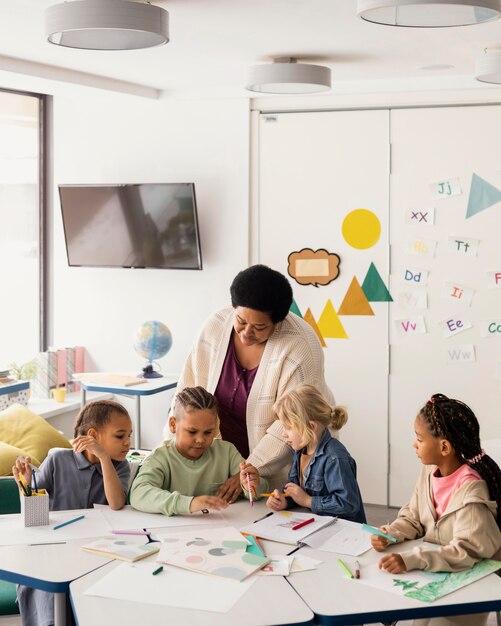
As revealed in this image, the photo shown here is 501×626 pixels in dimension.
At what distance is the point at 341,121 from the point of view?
5.22 meters

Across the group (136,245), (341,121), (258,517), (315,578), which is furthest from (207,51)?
(315,578)

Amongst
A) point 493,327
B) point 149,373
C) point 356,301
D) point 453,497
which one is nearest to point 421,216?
point 356,301

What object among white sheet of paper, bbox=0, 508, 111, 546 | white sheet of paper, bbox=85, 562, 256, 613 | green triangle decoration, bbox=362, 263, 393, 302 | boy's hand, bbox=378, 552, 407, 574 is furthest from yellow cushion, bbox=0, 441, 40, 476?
green triangle decoration, bbox=362, 263, 393, 302

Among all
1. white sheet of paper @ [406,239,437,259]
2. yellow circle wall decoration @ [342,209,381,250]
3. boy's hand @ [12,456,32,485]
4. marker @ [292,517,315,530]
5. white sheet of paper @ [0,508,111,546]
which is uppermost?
yellow circle wall decoration @ [342,209,381,250]

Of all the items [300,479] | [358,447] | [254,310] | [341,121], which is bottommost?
[358,447]

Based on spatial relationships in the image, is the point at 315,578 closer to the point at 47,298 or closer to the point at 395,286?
the point at 395,286

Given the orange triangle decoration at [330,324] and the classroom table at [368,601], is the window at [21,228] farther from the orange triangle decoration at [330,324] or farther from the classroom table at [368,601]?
the classroom table at [368,601]

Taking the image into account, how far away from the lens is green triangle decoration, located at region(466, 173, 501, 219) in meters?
4.98

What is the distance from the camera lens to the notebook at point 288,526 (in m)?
2.53

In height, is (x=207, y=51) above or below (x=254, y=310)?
above

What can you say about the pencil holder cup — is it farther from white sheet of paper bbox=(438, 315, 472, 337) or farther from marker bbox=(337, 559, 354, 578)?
white sheet of paper bbox=(438, 315, 472, 337)

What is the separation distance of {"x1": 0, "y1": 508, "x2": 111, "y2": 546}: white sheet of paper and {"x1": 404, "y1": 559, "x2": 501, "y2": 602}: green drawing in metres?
0.92

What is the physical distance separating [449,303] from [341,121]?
1.22 metres

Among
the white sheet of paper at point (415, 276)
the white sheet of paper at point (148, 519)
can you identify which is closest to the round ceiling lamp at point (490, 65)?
the white sheet of paper at point (415, 276)
